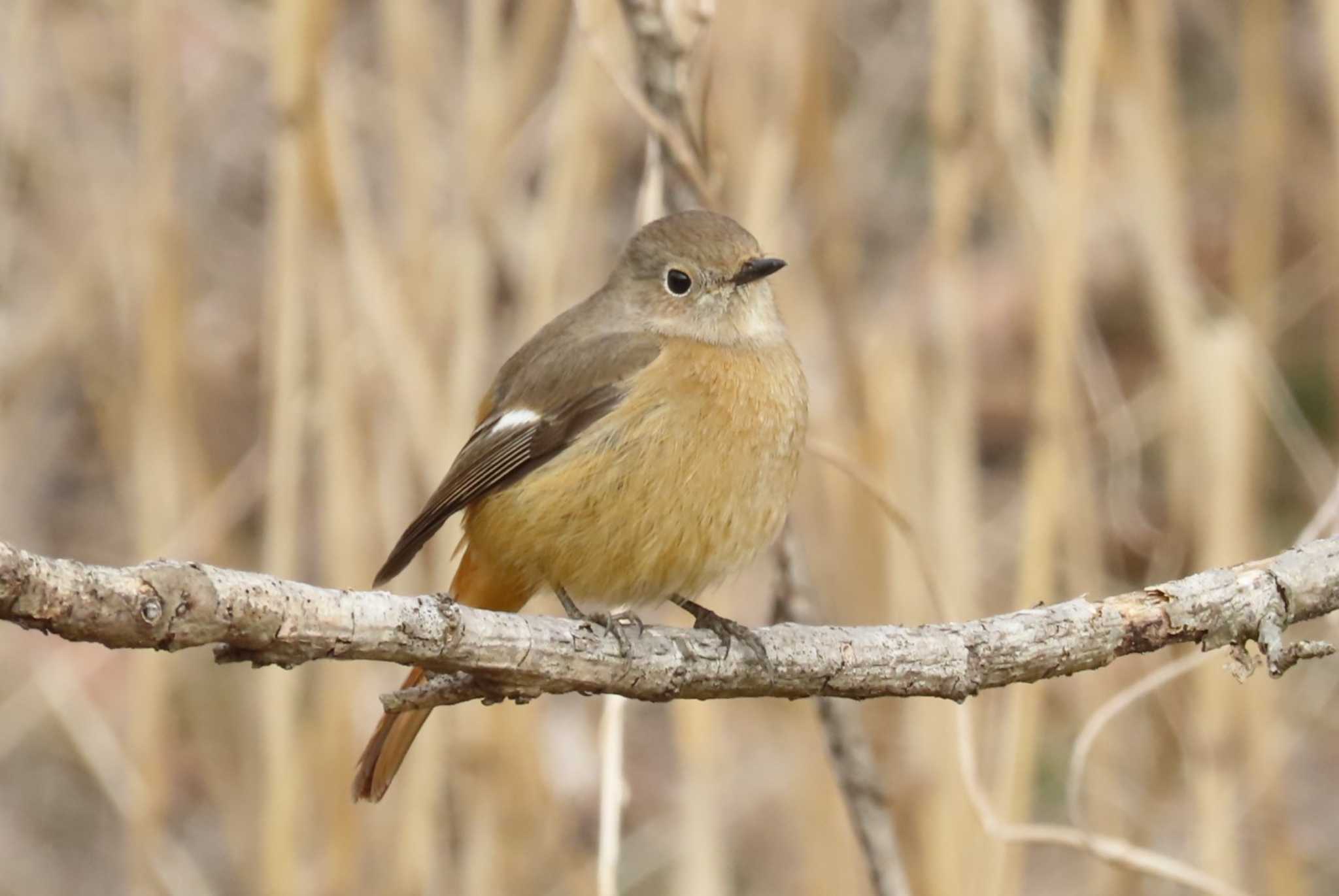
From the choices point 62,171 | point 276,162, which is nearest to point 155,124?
point 276,162

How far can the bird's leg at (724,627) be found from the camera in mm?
2012

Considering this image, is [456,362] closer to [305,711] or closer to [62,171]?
[305,711]

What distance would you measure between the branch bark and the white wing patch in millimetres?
716

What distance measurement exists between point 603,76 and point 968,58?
78cm

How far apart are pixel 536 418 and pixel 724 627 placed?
Result: 723 millimetres

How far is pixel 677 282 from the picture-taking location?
9.73 ft

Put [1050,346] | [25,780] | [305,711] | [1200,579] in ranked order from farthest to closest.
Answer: [25,780] < [305,711] < [1050,346] < [1200,579]

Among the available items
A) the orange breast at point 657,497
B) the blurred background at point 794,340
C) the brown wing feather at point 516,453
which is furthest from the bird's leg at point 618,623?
the blurred background at point 794,340

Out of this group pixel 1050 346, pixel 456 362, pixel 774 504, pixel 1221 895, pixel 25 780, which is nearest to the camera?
pixel 1221 895

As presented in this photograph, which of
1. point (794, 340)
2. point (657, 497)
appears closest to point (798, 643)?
point (657, 497)

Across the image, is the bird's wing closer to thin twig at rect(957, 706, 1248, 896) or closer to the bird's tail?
the bird's tail

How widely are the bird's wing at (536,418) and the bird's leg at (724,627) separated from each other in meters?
0.34

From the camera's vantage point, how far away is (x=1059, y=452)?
111 inches

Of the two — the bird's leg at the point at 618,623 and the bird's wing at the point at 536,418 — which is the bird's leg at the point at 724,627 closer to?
the bird's leg at the point at 618,623
